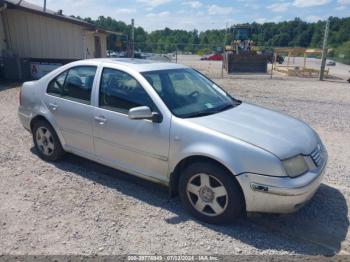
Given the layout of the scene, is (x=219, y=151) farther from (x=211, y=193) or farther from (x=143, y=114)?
(x=143, y=114)

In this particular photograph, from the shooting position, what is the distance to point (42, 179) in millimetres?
4395

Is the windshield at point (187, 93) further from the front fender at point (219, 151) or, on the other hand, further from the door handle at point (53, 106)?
the door handle at point (53, 106)

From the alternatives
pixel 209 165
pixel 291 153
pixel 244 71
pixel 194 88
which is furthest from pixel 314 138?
pixel 244 71

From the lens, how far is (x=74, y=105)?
4.26 m

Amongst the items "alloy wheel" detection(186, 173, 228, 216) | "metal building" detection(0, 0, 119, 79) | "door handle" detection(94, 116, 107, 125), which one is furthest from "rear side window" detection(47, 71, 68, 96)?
"metal building" detection(0, 0, 119, 79)

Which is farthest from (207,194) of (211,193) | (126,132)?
(126,132)

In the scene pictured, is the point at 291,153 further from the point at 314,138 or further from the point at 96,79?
the point at 96,79

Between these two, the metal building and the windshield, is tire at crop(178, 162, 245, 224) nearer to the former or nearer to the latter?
the windshield

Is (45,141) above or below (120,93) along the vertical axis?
below

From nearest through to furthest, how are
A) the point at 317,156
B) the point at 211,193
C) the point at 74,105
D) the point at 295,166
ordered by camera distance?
the point at 295,166 < the point at 211,193 < the point at 317,156 < the point at 74,105

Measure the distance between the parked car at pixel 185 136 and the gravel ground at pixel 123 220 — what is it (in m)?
0.30

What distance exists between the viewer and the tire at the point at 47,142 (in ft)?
15.5

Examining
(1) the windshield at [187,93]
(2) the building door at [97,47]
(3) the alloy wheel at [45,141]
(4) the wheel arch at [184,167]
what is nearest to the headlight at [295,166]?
(4) the wheel arch at [184,167]

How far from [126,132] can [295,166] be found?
1.88m
